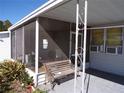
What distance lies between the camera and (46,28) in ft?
18.5

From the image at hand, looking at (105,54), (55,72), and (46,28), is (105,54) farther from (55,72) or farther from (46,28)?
(46,28)

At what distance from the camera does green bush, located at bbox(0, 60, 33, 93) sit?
16.6ft

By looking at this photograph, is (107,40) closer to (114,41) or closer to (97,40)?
(114,41)

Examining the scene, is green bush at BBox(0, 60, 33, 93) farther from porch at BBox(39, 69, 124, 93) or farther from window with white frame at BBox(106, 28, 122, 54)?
window with white frame at BBox(106, 28, 122, 54)

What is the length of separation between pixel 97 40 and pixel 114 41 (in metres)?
1.12

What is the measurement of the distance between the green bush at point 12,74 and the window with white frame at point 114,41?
4.54 metres

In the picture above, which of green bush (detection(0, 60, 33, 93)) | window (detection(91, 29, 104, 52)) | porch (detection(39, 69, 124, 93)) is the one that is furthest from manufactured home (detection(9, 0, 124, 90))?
porch (detection(39, 69, 124, 93))

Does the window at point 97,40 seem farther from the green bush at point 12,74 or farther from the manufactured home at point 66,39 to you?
the green bush at point 12,74

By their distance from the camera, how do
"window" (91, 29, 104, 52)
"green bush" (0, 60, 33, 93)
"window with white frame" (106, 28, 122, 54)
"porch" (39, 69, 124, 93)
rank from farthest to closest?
"window" (91, 29, 104, 52)
"window with white frame" (106, 28, 122, 54)
"green bush" (0, 60, 33, 93)
"porch" (39, 69, 124, 93)

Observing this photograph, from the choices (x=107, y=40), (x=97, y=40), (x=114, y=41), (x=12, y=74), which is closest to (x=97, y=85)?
(x=114, y=41)

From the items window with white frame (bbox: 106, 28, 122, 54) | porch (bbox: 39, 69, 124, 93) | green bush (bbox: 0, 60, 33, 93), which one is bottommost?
porch (bbox: 39, 69, 124, 93)

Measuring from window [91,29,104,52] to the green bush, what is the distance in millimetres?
4355

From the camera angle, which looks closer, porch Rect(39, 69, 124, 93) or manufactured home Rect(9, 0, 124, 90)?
porch Rect(39, 69, 124, 93)

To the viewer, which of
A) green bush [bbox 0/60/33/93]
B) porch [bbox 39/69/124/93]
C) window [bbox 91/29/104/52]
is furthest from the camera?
window [bbox 91/29/104/52]
